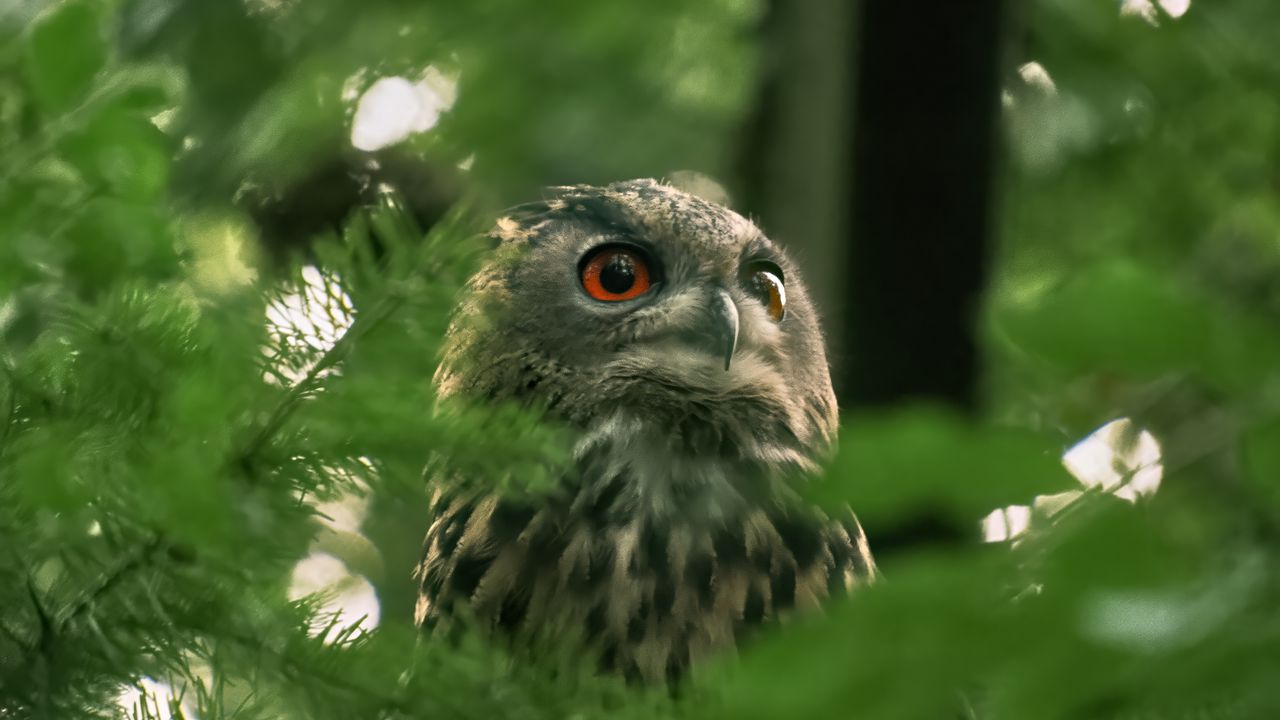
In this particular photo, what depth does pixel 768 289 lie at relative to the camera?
2.97 meters

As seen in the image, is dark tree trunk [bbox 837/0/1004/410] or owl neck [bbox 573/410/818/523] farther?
dark tree trunk [bbox 837/0/1004/410]

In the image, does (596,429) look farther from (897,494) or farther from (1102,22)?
(897,494)

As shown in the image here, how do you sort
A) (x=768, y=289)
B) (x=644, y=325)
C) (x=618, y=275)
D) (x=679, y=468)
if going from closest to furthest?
1. (x=679, y=468)
2. (x=644, y=325)
3. (x=618, y=275)
4. (x=768, y=289)

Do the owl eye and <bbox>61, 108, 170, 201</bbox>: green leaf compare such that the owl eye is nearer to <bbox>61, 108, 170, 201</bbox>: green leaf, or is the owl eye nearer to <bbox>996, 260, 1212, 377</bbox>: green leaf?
<bbox>61, 108, 170, 201</bbox>: green leaf

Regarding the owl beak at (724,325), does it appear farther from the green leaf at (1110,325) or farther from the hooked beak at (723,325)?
the green leaf at (1110,325)

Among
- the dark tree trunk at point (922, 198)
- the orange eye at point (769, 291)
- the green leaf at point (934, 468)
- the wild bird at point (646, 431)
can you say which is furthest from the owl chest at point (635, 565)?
the green leaf at point (934, 468)

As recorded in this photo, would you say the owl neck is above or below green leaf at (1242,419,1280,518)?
above

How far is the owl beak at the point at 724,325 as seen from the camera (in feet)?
8.76

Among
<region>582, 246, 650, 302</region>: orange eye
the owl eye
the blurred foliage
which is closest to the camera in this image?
the blurred foliage

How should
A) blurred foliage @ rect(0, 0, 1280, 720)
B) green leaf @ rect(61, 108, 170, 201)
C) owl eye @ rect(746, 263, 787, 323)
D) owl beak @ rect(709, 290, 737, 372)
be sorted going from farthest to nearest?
owl eye @ rect(746, 263, 787, 323) → owl beak @ rect(709, 290, 737, 372) → green leaf @ rect(61, 108, 170, 201) → blurred foliage @ rect(0, 0, 1280, 720)

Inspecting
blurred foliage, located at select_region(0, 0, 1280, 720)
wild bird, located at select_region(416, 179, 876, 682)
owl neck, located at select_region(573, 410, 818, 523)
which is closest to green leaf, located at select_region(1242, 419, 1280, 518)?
blurred foliage, located at select_region(0, 0, 1280, 720)

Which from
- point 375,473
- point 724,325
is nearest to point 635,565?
point 724,325

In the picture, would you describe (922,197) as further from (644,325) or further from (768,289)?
(644,325)

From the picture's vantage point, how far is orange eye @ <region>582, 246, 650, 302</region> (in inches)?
112
